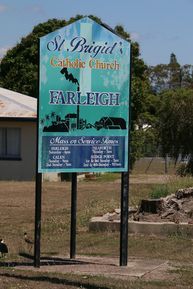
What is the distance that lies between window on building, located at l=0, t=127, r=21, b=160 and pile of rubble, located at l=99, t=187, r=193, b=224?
14.8 metres

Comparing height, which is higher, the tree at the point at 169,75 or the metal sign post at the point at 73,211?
the tree at the point at 169,75

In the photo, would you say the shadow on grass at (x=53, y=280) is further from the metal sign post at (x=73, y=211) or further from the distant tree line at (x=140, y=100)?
the distant tree line at (x=140, y=100)

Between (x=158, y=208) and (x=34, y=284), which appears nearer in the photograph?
(x=34, y=284)

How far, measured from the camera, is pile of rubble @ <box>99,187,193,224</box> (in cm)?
1270

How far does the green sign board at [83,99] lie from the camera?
8.81 m

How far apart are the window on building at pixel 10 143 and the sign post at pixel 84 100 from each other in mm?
19119


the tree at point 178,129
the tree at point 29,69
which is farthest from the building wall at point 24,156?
the tree at point 29,69

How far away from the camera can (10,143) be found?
1112 inches

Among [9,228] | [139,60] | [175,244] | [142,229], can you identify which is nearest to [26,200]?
[9,228]

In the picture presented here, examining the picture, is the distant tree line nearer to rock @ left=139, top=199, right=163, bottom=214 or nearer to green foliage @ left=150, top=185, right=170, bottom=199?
green foliage @ left=150, top=185, right=170, bottom=199

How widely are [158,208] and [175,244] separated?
1981mm

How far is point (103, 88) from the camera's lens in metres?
9.06

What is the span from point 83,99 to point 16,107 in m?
19.1

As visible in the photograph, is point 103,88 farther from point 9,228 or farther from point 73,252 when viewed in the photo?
point 9,228
